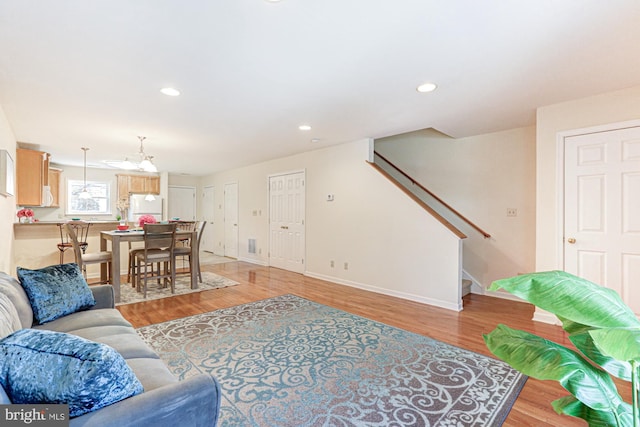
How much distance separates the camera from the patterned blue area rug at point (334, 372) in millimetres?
1754

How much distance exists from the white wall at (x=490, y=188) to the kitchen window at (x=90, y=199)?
7.86 meters

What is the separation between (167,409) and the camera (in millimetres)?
964

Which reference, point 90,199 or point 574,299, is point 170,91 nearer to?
point 574,299

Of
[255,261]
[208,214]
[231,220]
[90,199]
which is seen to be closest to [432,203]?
[255,261]

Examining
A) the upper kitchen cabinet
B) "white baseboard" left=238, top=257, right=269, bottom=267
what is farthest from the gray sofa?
"white baseboard" left=238, top=257, right=269, bottom=267

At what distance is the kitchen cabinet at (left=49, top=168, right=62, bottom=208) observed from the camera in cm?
682

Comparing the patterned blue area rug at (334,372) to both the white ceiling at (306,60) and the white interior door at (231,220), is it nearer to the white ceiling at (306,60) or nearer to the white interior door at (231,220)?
the white ceiling at (306,60)

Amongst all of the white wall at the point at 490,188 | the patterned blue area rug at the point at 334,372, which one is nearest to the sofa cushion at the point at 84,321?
the patterned blue area rug at the point at 334,372

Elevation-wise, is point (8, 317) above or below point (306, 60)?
below

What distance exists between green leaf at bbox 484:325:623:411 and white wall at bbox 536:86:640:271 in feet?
9.76

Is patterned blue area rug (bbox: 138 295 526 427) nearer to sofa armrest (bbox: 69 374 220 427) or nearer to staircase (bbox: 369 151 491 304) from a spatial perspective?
sofa armrest (bbox: 69 374 220 427)

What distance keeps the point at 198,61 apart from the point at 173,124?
189 centimetres

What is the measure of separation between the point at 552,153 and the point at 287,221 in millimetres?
4413

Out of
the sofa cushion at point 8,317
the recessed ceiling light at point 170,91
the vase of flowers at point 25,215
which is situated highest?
the recessed ceiling light at point 170,91
